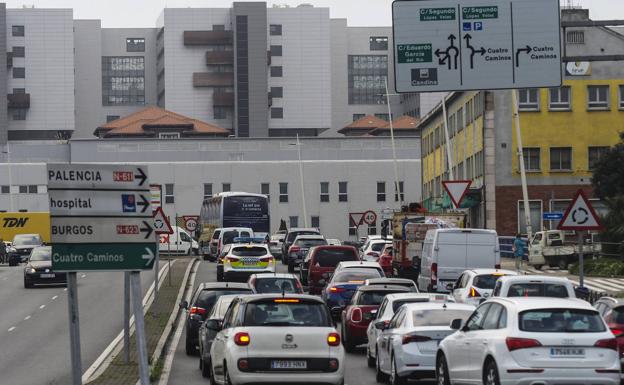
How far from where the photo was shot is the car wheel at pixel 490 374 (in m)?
16.6

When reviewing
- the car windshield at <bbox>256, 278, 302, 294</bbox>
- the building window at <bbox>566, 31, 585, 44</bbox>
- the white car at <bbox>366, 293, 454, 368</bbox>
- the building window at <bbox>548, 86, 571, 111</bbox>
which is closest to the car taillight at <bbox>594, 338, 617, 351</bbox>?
the white car at <bbox>366, 293, 454, 368</bbox>

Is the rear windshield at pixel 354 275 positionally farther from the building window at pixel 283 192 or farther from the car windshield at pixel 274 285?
the building window at pixel 283 192

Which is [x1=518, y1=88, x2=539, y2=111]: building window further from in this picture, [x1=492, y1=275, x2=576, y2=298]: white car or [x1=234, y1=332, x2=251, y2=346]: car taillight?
[x1=234, y1=332, x2=251, y2=346]: car taillight

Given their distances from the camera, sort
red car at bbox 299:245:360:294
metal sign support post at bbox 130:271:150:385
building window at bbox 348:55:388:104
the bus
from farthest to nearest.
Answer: building window at bbox 348:55:388:104
the bus
red car at bbox 299:245:360:294
metal sign support post at bbox 130:271:150:385

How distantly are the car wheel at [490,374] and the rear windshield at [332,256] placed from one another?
27.9 meters

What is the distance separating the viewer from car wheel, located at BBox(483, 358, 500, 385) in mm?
16578

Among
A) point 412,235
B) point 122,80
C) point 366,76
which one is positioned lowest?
point 412,235

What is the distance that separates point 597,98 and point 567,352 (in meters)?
62.3

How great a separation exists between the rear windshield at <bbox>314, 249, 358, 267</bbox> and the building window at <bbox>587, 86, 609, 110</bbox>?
116 feet

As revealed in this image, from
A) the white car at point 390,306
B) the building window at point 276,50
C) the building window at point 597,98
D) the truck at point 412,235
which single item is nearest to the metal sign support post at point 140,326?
the white car at point 390,306

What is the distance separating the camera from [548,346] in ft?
53.9

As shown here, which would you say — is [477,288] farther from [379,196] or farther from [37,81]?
[37,81]

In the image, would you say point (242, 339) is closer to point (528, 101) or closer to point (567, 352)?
point (567, 352)

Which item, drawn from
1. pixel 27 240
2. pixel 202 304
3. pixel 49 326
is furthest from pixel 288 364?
pixel 27 240
